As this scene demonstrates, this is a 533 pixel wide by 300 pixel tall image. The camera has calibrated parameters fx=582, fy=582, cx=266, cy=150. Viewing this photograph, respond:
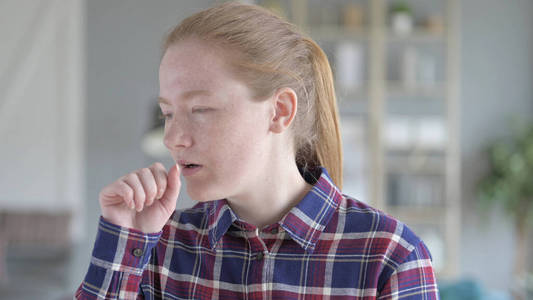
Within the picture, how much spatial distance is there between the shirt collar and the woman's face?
0.07 m

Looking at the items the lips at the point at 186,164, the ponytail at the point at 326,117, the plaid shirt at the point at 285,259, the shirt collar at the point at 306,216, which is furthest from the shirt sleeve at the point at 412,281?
the lips at the point at 186,164

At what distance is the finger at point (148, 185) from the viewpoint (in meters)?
0.97

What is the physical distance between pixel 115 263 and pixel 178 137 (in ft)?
0.78

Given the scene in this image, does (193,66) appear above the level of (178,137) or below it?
above

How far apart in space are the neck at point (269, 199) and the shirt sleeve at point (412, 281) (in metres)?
0.24

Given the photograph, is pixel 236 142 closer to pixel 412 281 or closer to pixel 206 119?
pixel 206 119

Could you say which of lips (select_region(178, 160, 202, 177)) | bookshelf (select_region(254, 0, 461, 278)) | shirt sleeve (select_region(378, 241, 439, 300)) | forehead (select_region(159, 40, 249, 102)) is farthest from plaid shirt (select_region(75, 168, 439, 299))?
bookshelf (select_region(254, 0, 461, 278))

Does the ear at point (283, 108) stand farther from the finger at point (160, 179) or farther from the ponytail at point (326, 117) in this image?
the finger at point (160, 179)

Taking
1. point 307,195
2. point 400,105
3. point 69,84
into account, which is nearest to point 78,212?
point 69,84

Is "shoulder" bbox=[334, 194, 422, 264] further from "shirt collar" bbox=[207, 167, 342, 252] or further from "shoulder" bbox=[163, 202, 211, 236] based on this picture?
"shoulder" bbox=[163, 202, 211, 236]

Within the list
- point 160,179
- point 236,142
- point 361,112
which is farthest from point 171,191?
point 361,112

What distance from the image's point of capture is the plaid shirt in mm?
946

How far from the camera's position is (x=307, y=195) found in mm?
1042

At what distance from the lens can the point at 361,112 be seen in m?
4.95
